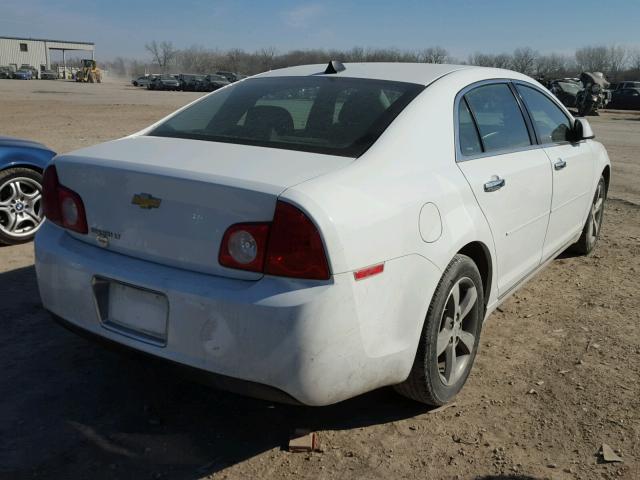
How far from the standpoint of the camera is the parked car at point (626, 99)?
39003 millimetres

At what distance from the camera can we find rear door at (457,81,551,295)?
323cm

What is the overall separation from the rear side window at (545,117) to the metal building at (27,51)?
115342 millimetres

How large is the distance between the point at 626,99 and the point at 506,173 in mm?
41142

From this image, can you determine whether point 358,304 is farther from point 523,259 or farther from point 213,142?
point 523,259

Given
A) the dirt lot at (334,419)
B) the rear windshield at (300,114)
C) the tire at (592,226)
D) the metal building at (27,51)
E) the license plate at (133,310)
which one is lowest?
the dirt lot at (334,419)

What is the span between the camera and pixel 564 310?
4.52 m

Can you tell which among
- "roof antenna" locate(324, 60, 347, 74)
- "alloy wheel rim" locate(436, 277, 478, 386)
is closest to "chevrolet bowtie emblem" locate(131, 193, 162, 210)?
"alloy wheel rim" locate(436, 277, 478, 386)

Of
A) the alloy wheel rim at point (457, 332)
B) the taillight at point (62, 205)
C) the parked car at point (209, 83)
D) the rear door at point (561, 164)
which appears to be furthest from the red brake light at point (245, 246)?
the parked car at point (209, 83)

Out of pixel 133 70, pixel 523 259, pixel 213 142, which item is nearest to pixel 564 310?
pixel 523 259

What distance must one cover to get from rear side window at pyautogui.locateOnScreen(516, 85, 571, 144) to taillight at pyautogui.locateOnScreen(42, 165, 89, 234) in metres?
2.82

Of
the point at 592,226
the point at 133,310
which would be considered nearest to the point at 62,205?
the point at 133,310

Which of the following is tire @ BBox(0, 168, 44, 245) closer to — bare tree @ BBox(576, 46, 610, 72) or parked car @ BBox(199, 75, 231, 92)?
parked car @ BBox(199, 75, 231, 92)

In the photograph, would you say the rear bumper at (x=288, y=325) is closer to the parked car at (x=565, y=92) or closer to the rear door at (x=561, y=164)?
the rear door at (x=561, y=164)

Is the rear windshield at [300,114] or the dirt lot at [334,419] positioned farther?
the rear windshield at [300,114]
